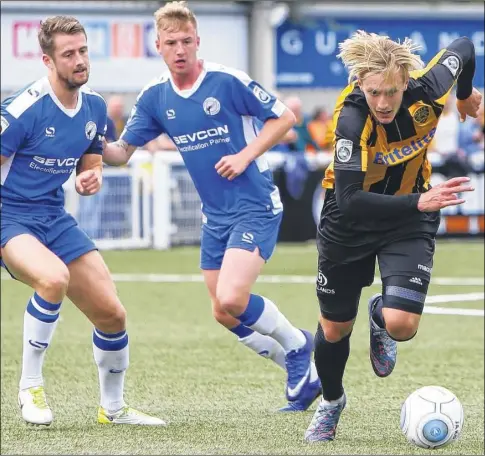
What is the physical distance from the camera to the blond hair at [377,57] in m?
5.82

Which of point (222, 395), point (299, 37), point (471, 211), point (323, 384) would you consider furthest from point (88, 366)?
point (299, 37)

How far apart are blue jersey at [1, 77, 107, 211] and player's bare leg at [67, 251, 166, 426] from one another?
0.42 metres

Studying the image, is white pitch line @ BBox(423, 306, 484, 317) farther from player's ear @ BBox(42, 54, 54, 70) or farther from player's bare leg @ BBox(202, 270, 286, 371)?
player's ear @ BBox(42, 54, 54, 70)

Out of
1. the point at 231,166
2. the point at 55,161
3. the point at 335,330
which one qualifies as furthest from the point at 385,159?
the point at 55,161

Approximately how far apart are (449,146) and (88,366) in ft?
33.4

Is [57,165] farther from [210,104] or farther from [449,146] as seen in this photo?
[449,146]

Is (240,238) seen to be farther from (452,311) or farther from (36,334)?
(452,311)

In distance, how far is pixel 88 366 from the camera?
8969 millimetres

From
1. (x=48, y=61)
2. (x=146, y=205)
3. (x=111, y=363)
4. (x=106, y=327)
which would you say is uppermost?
(x=48, y=61)

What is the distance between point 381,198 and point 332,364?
101 centimetres

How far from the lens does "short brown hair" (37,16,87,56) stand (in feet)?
21.1

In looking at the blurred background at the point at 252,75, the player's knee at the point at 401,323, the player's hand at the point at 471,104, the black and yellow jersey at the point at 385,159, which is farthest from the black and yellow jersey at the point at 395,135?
the blurred background at the point at 252,75

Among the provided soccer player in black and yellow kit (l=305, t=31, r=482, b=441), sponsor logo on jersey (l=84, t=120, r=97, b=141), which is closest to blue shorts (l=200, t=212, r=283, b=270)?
soccer player in black and yellow kit (l=305, t=31, r=482, b=441)

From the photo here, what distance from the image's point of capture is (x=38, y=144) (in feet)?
21.4
